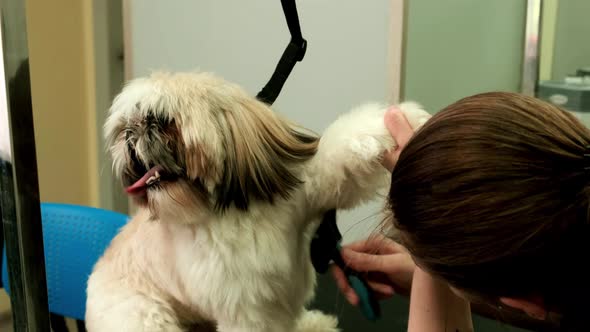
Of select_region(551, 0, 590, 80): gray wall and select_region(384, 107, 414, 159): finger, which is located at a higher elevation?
select_region(551, 0, 590, 80): gray wall

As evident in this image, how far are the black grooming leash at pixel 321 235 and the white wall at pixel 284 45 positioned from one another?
0.47 m

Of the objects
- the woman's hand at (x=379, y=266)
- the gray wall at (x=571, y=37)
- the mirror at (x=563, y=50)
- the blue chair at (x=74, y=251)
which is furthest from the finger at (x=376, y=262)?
the gray wall at (x=571, y=37)

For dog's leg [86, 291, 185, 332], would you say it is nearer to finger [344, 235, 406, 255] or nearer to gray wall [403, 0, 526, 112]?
finger [344, 235, 406, 255]

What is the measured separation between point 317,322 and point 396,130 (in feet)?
1.72

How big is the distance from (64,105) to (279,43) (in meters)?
1.00

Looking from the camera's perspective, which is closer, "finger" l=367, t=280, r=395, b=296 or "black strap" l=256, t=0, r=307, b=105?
"black strap" l=256, t=0, r=307, b=105

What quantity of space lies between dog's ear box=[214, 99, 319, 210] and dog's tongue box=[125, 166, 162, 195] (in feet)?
0.27

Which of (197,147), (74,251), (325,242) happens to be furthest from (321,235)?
(74,251)

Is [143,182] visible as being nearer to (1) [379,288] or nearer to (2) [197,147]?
(2) [197,147]

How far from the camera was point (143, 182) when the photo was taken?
29.6 inches

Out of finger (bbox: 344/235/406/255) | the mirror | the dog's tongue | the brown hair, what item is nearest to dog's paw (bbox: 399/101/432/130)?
the brown hair

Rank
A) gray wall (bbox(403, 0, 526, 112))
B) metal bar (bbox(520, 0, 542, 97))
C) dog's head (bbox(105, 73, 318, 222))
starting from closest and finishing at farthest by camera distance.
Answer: dog's head (bbox(105, 73, 318, 222)), gray wall (bbox(403, 0, 526, 112)), metal bar (bbox(520, 0, 542, 97))

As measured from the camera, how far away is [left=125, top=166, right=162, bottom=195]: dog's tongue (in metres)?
0.75

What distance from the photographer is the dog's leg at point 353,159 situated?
75 centimetres
